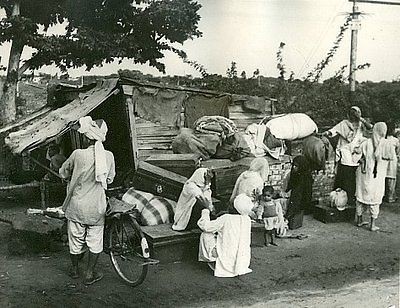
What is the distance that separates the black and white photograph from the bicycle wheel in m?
0.01

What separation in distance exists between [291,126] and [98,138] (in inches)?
61.8

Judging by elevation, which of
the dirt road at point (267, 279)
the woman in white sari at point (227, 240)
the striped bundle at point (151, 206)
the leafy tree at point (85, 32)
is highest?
the leafy tree at point (85, 32)

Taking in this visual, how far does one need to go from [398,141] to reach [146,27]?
2480 mm

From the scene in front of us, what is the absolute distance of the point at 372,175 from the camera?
4.58m

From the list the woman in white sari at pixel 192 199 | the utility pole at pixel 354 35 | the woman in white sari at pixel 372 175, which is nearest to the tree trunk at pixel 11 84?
the woman in white sari at pixel 192 199

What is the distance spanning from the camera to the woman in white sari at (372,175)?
4.50 m

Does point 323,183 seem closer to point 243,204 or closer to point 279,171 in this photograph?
point 279,171

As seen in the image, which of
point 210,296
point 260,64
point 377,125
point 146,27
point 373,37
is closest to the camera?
point 146,27

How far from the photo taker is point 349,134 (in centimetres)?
448

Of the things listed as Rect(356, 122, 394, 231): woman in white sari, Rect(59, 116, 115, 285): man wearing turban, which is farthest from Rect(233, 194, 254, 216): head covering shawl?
Rect(356, 122, 394, 231): woman in white sari

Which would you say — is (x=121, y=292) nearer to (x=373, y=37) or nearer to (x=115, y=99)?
(x=115, y=99)

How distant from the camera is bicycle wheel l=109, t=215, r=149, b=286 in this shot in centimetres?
330

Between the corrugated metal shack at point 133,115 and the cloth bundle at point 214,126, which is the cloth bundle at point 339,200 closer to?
the corrugated metal shack at point 133,115

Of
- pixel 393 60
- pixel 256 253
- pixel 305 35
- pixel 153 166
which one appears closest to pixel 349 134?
pixel 393 60
